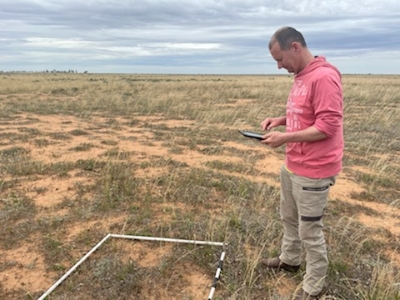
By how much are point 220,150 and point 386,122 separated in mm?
6429

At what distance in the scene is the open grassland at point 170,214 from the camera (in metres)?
2.96

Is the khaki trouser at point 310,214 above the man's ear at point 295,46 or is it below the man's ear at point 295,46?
below

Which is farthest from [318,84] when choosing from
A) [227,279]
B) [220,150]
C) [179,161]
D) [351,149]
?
[351,149]

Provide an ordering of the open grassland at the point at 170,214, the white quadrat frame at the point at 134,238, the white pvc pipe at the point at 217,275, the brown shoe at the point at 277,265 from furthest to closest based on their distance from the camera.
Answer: the brown shoe at the point at 277,265
the open grassland at the point at 170,214
the white quadrat frame at the point at 134,238
the white pvc pipe at the point at 217,275

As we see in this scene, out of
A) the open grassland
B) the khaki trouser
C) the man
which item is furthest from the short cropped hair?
the open grassland

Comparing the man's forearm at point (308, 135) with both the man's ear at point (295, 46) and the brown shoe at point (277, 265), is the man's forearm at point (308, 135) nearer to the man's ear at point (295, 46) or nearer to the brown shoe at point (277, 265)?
the man's ear at point (295, 46)

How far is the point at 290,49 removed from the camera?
232 centimetres

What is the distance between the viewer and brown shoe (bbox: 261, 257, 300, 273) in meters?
3.08

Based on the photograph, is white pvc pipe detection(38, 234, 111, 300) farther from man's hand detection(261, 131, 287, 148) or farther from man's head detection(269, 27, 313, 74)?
man's head detection(269, 27, 313, 74)

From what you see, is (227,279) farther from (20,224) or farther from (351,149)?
(351,149)

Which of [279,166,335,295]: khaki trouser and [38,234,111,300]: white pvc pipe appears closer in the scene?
[279,166,335,295]: khaki trouser

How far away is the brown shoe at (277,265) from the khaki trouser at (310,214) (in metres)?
0.44

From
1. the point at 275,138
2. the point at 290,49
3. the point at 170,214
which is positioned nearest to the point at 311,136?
the point at 275,138

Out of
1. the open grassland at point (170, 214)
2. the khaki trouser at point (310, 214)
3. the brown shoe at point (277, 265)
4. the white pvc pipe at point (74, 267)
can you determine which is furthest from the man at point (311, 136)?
the white pvc pipe at point (74, 267)
